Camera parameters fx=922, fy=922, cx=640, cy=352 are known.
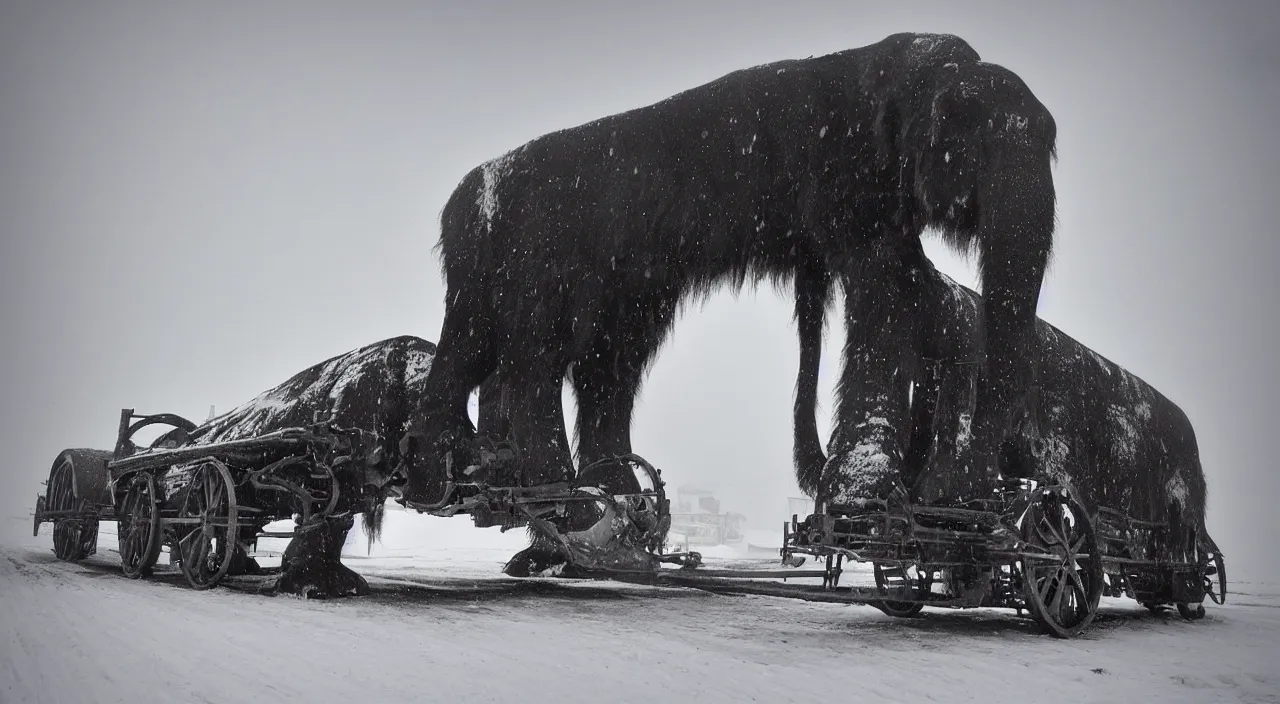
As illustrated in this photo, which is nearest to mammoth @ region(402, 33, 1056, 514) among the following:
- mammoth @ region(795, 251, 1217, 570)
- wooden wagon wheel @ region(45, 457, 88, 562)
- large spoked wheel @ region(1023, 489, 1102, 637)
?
mammoth @ region(795, 251, 1217, 570)

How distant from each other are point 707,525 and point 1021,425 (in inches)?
592

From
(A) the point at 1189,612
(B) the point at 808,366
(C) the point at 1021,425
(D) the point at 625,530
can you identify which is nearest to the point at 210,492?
(D) the point at 625,530

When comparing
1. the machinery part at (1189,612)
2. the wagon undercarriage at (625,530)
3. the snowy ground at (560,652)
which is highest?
the wagon undercarriage at (625,530)

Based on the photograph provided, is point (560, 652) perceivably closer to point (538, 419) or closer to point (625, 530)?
point (625, 530)

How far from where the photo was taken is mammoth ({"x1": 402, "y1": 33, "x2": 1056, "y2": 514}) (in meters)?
5.27

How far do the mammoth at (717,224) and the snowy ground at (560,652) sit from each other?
1.11 meters

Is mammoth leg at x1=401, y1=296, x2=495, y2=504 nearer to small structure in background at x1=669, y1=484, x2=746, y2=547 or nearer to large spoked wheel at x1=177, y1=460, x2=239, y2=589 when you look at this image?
large spoked wheel at x1=177, y1=460, x2=239, y2=589

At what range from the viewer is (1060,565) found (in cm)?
498

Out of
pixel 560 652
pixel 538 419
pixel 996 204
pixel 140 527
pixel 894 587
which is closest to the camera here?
pixel 560 652

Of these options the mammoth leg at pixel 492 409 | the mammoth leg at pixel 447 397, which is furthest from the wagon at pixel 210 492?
the mammoth leg at pixel 492 409

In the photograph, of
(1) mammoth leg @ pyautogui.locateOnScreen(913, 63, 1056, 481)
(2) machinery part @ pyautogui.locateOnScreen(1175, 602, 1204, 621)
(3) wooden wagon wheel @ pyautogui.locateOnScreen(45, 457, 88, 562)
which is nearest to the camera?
(1) mammoth leg @ pyautogui.locateOnScreen(913, 63, 1056, 481)

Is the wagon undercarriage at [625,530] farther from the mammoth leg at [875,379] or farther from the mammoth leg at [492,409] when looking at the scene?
the mammoth leg at [492,409]

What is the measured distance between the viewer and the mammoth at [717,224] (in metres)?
5.27

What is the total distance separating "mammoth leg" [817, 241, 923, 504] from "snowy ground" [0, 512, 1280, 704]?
83 cm
